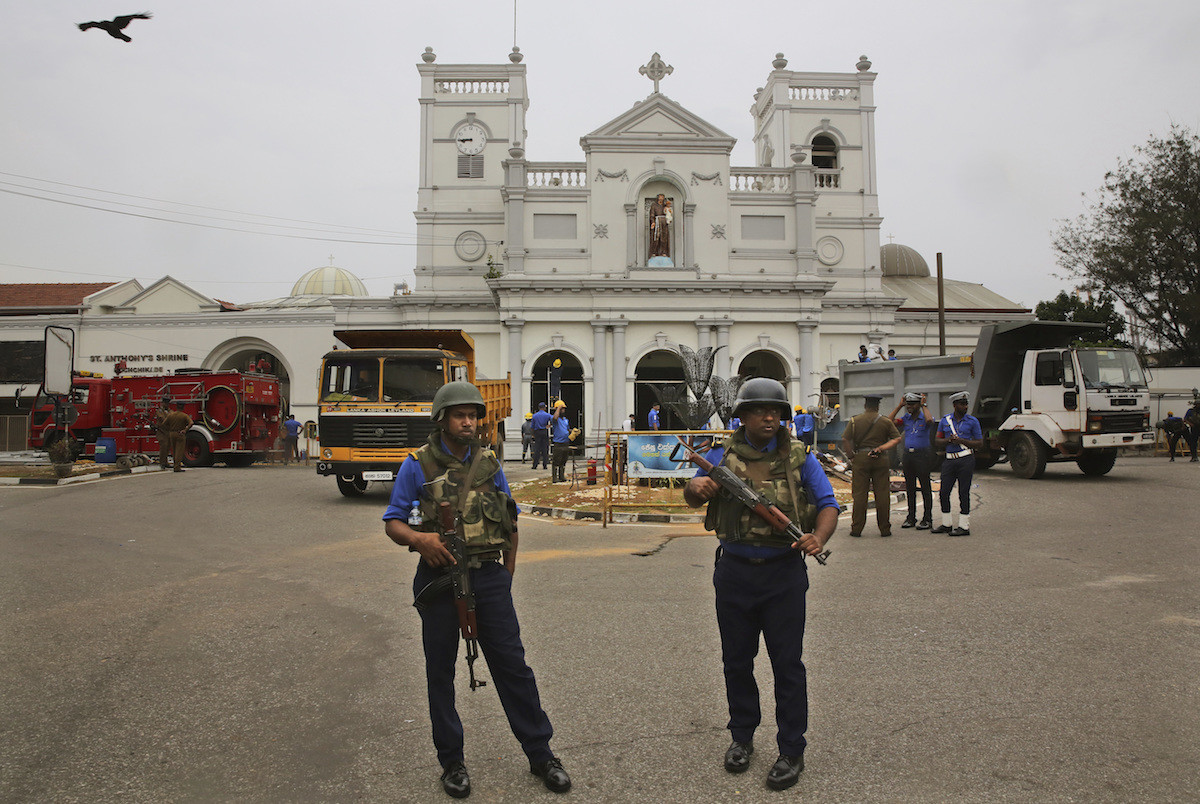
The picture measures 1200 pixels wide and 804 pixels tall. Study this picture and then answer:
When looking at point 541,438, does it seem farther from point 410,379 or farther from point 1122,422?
point 1122,422

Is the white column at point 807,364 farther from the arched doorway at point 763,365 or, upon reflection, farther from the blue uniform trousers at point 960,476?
the blue uniform trousers at point 960,476

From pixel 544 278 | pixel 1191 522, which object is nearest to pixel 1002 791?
pixel 1191 522

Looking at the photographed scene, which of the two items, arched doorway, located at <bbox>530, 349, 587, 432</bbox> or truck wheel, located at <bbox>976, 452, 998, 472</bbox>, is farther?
arched doorway, located at <bbox>530, 349, 587, 432</bbox>

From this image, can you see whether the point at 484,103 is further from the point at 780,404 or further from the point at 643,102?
the point at 780,404

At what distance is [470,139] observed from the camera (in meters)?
36.0

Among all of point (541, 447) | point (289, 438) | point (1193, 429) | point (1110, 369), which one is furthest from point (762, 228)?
point (289, 438)

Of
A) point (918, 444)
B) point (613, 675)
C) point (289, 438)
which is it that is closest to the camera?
point (613, 675)

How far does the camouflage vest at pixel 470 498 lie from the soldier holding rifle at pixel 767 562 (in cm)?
84

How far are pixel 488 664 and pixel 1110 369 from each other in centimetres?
1618

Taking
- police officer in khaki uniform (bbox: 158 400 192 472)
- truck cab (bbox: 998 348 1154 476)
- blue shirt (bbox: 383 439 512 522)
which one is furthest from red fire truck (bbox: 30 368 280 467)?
blue shirt (bbox: 383 439 512 522)

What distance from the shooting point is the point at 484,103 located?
35.9 metres

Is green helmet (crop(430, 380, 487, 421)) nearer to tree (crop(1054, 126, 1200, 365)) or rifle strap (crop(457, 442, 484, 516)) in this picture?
rifle strap (crop(457, 442, 484, 516))

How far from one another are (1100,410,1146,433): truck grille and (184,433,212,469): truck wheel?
21279mm

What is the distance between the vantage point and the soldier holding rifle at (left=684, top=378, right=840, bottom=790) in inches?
144
